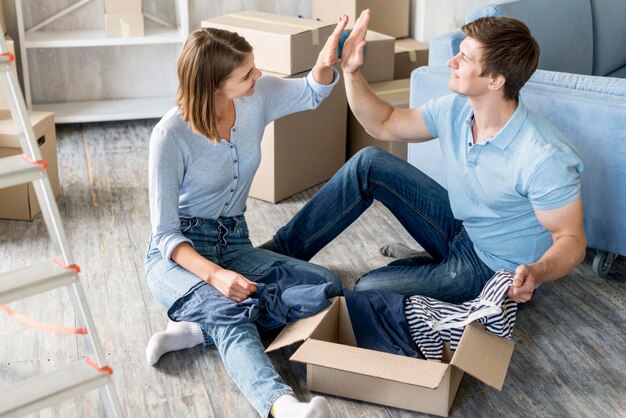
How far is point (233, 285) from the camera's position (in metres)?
2.15

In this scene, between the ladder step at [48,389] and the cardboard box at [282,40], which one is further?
the cardboard box at [282,40]

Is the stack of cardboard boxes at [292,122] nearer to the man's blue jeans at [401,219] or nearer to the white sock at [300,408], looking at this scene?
the man's blue jeans at [401,219]

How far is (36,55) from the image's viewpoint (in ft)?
14.0

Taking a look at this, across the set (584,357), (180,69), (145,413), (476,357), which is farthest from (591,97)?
(145,413)

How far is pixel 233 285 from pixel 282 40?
4.09 ft

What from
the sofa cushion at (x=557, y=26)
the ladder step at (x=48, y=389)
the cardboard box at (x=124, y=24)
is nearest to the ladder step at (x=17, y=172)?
the ladder step at (x=48, y=389)

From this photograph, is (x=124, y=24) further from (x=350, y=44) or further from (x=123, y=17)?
(x=350, y=44)

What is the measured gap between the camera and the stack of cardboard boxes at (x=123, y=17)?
4039 mm

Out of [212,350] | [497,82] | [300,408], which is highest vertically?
[497,82]

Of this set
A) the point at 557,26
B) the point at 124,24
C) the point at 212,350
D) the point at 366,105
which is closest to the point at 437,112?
the point at 366,105

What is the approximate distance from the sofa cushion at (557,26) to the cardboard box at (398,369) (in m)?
1.40

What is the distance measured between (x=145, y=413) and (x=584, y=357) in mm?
1156

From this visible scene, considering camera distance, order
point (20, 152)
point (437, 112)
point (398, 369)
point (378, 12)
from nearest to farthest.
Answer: point (398, 369), point (437, 112), point (20, 152), point (378, 12)

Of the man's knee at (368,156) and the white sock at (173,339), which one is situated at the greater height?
the man's knee at (368,156)
